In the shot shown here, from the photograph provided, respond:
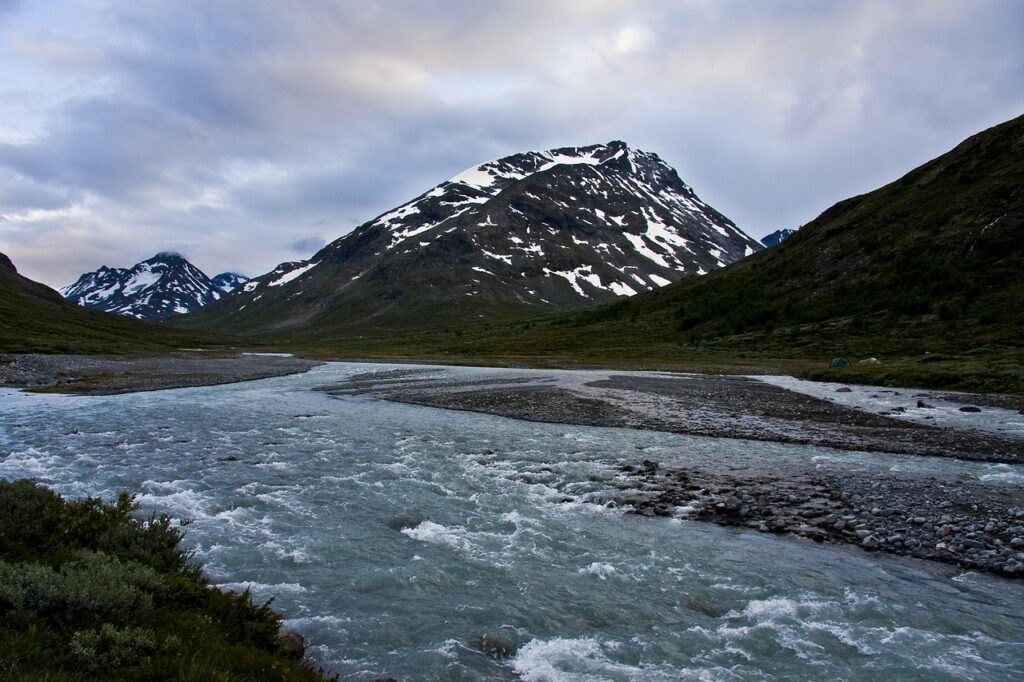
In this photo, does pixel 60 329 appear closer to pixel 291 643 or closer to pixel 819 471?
pixel 291 643

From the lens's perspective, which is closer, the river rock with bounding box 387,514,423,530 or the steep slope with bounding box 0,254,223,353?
the river rock with bounding box 387,514,423,530

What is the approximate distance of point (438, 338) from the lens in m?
180

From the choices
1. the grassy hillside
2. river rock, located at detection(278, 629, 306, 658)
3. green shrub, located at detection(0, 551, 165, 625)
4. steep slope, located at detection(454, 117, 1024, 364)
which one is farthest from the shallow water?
steep slope, located at detection(454, 117, 1024, 364)

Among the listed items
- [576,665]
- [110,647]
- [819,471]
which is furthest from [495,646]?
[819,471]

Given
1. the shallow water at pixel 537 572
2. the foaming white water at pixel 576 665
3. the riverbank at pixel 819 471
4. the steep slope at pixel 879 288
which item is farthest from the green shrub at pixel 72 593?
the steep slope at pixel 879 288

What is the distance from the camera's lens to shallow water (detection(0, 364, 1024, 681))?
9820 millimetres

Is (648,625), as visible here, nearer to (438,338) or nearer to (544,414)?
(544,414)

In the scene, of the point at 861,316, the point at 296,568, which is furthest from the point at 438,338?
the point at 296,568

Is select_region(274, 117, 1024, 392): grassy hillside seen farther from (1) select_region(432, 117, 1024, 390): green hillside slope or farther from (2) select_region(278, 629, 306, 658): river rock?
(2) select_region(278, 629, 306, 658): river rock

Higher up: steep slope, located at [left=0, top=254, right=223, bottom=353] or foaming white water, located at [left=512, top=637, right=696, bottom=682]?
steep slope, located at [left=0, top=254, right=223, bottom=353]

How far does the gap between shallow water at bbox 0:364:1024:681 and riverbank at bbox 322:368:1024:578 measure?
44.6 inches

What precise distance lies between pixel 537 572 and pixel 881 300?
10288 cm

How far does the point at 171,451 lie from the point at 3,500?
14.7m

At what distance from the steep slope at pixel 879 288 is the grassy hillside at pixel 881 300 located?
32cm
